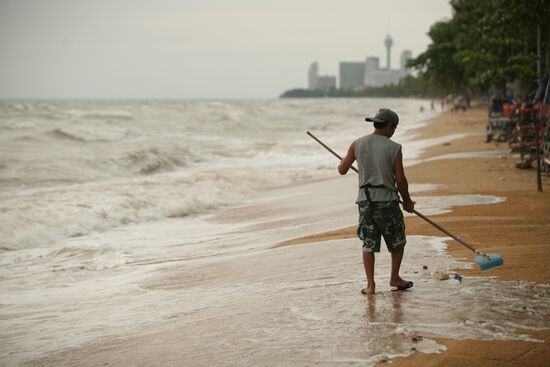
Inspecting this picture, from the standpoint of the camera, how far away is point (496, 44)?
2281 centimetres

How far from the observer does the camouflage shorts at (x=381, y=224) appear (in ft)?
17.8

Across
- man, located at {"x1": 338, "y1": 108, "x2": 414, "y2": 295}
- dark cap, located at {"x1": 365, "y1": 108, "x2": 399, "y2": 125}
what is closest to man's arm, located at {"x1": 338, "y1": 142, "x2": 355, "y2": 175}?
man, located at {"x1": 338, "y1": 108, "x2": 414, "y2": 295}

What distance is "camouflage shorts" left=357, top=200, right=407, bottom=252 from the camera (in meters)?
5.44

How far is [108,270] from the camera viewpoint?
860 centimetres

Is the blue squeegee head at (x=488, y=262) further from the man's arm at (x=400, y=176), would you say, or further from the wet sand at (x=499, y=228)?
the man's arm at (x=400, y=176)

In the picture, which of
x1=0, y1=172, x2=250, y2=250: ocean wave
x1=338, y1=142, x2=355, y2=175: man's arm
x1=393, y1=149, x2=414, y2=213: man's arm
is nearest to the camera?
x1=393, y1=149, x2=414, y2=213: man's arm

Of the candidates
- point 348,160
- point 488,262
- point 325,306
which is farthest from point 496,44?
point 325,306

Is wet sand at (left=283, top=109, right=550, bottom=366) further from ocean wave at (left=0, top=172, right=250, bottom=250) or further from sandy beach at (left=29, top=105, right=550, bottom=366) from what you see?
ocean wave at (left=0, top=172, right=250, bottom=250)

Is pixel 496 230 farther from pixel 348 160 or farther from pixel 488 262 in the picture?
pixel 348 160

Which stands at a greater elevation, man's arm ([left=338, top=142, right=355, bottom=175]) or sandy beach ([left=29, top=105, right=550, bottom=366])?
man's arm ([left=338, top=142, right=355, bottom=175])

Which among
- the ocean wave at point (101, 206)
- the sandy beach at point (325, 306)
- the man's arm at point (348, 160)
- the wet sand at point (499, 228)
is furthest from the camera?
the ocean wave at point (101, 206)

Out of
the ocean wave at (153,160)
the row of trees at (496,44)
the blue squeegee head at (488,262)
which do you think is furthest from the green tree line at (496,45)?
the ocean wave at (153,160)

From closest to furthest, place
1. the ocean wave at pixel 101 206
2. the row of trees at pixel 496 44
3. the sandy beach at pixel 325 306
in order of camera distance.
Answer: the sandy beach at pixel 325 306 < the ocean wave at pixel 101 206 < the row of trees at pixel 496 44

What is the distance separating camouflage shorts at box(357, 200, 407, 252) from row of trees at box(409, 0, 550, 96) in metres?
9.87
